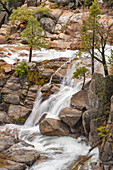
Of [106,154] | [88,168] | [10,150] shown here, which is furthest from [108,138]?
[10,150]

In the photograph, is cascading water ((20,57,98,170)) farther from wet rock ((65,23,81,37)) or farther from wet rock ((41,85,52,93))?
wet rock ((65,23,81,37))

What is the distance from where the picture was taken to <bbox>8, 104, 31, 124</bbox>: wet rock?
699 inches

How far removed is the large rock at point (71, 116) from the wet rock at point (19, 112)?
4797mm

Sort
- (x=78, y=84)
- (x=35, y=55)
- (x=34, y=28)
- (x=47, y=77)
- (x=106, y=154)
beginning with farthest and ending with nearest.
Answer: (x=35, y=55) < (x=34, y=28) < (x=47, y=77) < (x=78, y=84) < (x=106, y=154)

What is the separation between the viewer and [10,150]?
12.2 m

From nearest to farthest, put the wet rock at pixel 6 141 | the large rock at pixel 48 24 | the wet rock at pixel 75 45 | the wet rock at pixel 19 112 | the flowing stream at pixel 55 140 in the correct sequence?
the flowing stream at pixel 55 140 → the wet rock at pixel 6 141 → the wet rock at pixel 19 112 → the wet rock at pixel 75 45 → the large rock at pixel 48 24

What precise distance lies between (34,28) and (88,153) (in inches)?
675

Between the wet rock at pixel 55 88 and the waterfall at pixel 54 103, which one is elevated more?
the wet rock at pixel 55 88

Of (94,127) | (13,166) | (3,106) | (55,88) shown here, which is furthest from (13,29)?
(13,166)

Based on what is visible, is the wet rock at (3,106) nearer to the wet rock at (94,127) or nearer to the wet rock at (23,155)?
the wet rock at (23,155)

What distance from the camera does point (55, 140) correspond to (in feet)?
45.2

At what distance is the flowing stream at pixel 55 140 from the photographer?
36.6 ft

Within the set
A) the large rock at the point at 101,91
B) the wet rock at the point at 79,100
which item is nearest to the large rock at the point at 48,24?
the wet rock at the point at 79,100

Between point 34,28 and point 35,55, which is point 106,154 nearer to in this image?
point 34,28
